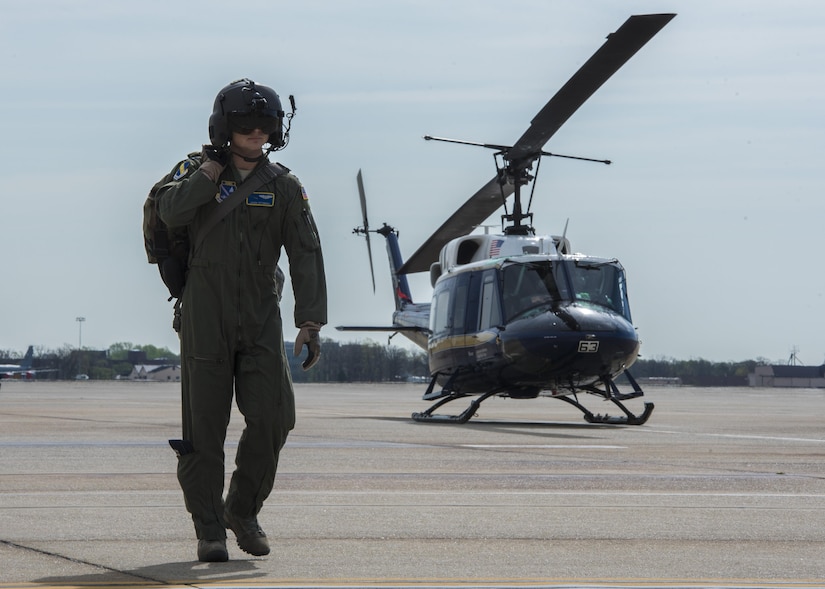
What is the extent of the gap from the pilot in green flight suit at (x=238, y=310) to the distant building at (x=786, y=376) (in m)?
169

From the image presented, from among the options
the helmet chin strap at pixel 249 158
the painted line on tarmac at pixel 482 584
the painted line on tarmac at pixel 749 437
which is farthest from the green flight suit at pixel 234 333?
the painted line on tarmac at pixel 749 437

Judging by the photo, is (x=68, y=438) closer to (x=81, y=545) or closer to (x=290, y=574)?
(x=81, y=545)

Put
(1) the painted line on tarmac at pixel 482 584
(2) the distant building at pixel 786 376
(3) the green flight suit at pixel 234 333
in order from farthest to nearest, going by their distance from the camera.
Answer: (2) the distant building at pixel 786 376, (3) the green flight suit at pixel 234 333, (1) the painted line on tarmac at pixel 482 584

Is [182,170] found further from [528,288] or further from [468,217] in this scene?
[468,217]

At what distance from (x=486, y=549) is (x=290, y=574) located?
1.09 metres

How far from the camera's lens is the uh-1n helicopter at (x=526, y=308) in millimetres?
18859

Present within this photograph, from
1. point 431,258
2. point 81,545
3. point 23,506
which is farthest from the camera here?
point 431,258

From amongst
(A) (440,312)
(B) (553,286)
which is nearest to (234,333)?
(B) (553,286)

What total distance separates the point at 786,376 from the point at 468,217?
518 ft

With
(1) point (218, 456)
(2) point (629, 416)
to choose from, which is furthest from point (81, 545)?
(2) point (629, 416)

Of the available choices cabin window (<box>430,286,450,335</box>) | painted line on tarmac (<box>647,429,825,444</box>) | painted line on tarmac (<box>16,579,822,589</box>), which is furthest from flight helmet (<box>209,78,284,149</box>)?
cabin window (<box>430,286,450,335</box>)

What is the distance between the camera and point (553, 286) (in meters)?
19.3

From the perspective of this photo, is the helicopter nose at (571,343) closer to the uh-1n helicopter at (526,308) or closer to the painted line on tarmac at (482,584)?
the uh-1n helicopter at (526,308)

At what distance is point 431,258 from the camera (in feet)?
80.8
